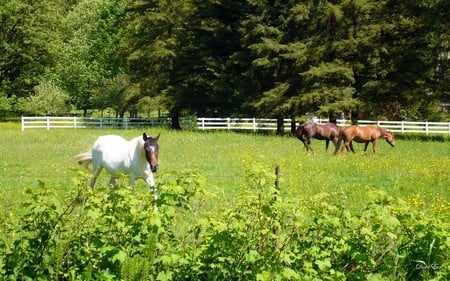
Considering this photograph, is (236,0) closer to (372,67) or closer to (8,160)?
(372,67)

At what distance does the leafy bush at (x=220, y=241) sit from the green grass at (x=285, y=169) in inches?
100

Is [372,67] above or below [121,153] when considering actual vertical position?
above

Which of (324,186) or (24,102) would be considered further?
(24,102)

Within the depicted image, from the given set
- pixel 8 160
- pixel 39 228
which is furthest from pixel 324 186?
pixel 8 160

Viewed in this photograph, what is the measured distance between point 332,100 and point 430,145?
28.0 feet

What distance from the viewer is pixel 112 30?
59.9 meters

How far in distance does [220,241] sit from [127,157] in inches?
257

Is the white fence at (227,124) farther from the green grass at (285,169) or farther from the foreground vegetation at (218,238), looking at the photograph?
the foreground vegetation at (218,238)

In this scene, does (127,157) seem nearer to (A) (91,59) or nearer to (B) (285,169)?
(B) (285,169)

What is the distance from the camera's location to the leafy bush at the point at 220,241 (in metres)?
5.08

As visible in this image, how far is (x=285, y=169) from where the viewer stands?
1688 cm

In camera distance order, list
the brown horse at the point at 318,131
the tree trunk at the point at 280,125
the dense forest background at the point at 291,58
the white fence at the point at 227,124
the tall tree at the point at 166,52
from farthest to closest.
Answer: the tall tree at the point at 166,52
the white fence at the point at 227,124
the tree trunk at the point at 280,125
the dense forest background at the point at 291,58
the brown horse at the point at 318,131

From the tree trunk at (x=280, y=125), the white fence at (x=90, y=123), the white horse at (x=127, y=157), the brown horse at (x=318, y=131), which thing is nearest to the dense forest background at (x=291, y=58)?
the tree trunk at (x=280, y=125)

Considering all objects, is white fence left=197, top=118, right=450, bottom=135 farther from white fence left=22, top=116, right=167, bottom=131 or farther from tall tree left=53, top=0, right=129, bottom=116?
tall tree left=53, top=0, right=129, bottom=116
